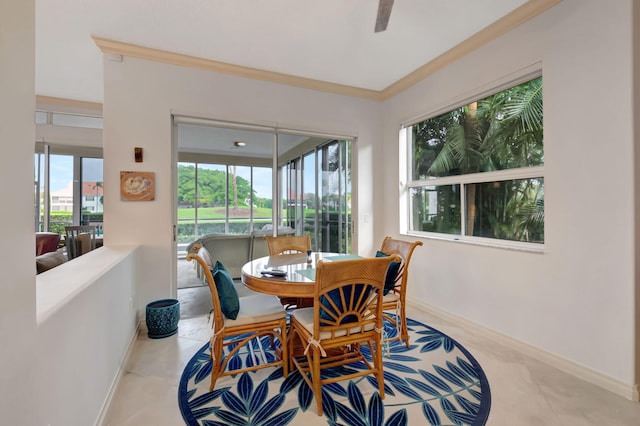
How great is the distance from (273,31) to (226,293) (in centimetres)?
234

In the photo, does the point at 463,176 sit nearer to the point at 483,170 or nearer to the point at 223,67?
the point at 483,170

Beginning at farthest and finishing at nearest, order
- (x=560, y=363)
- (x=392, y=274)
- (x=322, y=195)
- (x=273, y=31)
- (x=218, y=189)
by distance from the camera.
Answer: (x=218, y=189) < (x=322, y=195) < (x=273, y=31) < (x=392, y=274) < (x=560, y=363)

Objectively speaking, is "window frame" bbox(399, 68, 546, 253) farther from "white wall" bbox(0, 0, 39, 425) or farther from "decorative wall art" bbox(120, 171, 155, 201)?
"white wall" bbox(0, 0, 39, 425)

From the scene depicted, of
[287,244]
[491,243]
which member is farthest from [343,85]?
[491,243]

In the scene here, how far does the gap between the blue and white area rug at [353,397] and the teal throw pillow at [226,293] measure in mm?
530

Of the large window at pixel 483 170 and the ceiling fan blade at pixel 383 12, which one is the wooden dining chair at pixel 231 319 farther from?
the large window at pixel 483 170

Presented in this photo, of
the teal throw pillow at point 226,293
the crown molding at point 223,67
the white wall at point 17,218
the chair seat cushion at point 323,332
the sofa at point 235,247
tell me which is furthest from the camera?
the sofa at point 235,247

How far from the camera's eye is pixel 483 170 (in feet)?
9.86

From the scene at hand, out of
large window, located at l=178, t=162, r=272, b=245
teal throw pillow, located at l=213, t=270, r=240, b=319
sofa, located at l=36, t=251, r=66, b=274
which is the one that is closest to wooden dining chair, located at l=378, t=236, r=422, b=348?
teal throw pillow, located at l=213, t=270, r=240, b=319

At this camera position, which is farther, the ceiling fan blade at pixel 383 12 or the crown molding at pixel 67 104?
the crown molding at pixel 67 104

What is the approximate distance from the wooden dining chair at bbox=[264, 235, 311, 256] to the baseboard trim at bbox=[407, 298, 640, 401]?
1724mm

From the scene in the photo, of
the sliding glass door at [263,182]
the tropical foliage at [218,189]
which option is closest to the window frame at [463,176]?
the sliding glass door at [263,182]

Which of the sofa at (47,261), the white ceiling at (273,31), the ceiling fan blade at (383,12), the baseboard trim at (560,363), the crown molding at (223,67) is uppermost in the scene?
the white ceiling at (273,31)

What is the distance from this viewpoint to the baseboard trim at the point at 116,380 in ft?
5.43
